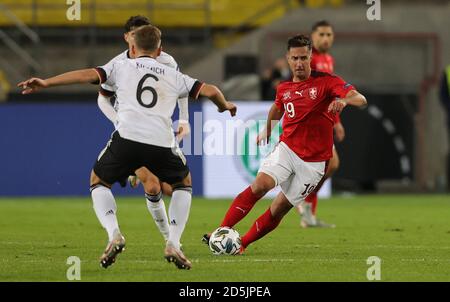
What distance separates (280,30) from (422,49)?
2882mm

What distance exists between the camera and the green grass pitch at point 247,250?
8.30m

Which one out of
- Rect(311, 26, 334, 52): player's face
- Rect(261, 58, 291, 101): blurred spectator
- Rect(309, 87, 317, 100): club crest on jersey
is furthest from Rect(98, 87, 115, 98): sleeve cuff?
Rect(261, 58, 291, 101): blurred spectator

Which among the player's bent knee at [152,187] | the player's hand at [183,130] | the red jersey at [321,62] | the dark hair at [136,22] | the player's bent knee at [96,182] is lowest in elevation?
the player's bent knee at [152,187]

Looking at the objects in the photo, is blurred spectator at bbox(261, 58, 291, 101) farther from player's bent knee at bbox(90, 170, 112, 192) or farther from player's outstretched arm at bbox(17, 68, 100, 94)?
player's outstretched arm at bbox(17, 68, 100, 94)

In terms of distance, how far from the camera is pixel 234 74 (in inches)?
852

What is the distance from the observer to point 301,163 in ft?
32.4

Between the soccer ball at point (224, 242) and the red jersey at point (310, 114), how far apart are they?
0.93 meters

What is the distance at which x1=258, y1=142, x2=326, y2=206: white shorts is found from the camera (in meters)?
9.74

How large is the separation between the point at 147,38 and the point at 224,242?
2021 mm

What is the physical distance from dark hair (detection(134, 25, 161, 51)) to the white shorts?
1839 mm

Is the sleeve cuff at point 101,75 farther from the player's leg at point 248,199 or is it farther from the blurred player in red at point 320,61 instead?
the blurred player in red at point 320,61

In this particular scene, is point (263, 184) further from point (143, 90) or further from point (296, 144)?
point (143, 90)

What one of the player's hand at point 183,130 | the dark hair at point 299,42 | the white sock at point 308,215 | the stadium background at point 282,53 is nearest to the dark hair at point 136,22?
the player's hand at point 183,130

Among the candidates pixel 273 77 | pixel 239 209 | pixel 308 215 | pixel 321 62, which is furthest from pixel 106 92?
pixel 273 77
